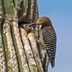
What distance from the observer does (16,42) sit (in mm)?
3340

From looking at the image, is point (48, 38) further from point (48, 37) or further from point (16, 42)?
point (16, 42)

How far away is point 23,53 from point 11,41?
22cm

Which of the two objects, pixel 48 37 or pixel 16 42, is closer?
pixel 16 42

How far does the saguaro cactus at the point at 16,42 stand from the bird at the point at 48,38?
270mm

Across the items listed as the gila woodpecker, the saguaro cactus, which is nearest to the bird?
the gila woodpecker

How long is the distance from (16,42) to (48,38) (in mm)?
1427

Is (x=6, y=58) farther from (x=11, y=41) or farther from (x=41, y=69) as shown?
(x=41, y=69)

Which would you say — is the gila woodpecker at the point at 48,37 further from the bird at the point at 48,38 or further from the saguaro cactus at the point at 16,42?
the saguaro cactus at the point at 16,42

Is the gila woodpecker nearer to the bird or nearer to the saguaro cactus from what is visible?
the bird

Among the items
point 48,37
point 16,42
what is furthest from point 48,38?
point 16,42

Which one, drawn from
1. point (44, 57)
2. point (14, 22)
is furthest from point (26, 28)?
point (44, 57)

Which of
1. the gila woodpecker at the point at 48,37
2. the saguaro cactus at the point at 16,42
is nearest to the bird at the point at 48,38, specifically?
the gila woodpecker at the point at 48,37

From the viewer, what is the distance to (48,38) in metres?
4.68

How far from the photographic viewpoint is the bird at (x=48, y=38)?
4.04 metres
